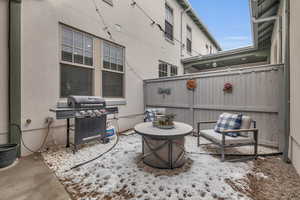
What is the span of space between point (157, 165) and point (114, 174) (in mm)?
768

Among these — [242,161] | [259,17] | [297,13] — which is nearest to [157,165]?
[242,161]

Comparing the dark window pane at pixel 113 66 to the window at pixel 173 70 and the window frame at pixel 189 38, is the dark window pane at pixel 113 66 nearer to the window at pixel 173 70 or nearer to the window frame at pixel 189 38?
the window at pixel 173 70

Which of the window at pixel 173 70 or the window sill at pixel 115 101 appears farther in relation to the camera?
the window at pixel 173 70

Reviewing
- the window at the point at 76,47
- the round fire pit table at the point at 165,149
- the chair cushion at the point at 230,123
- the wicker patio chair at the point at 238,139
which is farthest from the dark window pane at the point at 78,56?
the chair cushion at the point at 230,123

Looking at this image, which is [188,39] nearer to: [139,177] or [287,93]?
[287,93]

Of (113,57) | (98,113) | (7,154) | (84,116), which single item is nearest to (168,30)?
(113,57)

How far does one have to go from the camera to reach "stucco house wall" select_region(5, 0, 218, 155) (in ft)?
10.2

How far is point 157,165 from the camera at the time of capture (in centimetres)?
259

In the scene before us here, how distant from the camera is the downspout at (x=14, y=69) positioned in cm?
281

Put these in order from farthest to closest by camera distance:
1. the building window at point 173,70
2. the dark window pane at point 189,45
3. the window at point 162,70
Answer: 1. the dark window pane at point 189,45
2. the building window at point 173,70
3. the window at point 162,70

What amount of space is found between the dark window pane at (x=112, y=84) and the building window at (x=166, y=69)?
8.56 ft

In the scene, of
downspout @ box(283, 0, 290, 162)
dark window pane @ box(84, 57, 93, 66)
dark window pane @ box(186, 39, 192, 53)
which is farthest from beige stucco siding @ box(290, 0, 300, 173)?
dark window pane @ box(186, 39, 192, 53)

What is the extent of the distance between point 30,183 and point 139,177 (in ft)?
5.31

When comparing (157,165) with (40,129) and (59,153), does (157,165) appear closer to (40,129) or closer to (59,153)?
(59,153)
